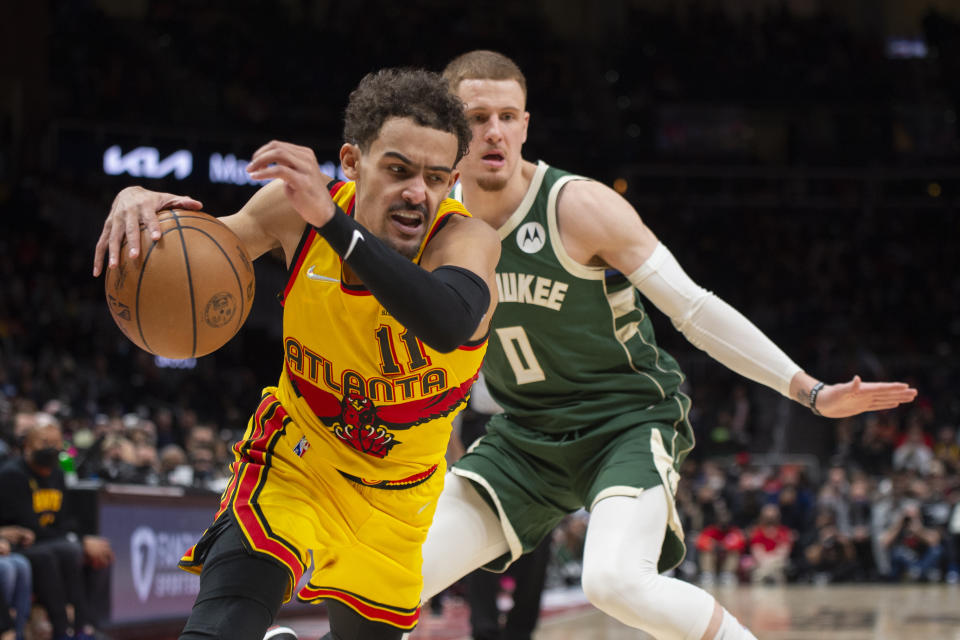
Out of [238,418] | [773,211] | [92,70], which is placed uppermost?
[92,70]

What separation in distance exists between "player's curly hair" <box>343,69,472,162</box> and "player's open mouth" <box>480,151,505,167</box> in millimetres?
963

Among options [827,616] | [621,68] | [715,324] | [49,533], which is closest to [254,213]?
[715,324]

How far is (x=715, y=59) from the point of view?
2694 cm

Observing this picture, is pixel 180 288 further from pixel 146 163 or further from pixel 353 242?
pixel 146 163

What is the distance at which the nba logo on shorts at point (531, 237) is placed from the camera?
419 cm

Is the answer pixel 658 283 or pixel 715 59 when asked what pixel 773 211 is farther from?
pixel 658 283

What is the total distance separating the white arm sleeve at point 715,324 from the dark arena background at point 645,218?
4933 millimetres

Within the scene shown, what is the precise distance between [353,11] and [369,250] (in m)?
24.5

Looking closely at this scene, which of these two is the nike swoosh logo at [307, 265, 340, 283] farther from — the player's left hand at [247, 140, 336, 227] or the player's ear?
the player's left hand at [247, 140, 336, 227]

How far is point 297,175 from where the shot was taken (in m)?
2.64

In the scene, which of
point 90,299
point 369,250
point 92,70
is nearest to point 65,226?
point 90,299

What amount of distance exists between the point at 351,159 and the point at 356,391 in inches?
24.9

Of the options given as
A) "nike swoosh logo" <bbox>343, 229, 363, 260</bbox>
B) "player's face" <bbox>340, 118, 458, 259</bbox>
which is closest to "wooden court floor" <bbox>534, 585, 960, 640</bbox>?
"player's face" <bbox>340, 118, 458, 259</bbox>

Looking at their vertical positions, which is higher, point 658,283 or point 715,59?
point 715,59
